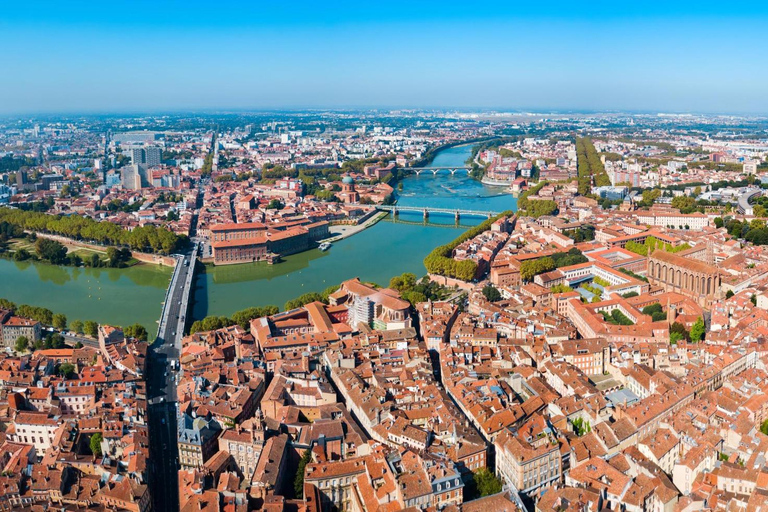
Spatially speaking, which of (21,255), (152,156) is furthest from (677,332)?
(152,156)

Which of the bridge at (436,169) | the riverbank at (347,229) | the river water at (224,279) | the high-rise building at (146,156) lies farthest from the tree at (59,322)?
the high-rise building at (146,156)

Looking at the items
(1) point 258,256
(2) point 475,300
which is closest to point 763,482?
(2) point 475,300

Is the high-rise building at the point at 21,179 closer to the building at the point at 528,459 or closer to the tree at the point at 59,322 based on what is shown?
the tree at the point at 59,322

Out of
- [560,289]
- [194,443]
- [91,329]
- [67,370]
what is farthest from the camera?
[560,289]

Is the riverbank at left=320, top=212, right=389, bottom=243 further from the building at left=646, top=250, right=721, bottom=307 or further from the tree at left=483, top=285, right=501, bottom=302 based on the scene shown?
the building at left=646, top=250, right=721, bottom=307

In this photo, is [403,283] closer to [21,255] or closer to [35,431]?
[35,431]

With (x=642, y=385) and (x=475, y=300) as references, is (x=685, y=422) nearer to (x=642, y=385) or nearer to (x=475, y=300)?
(x=642, y=385)
